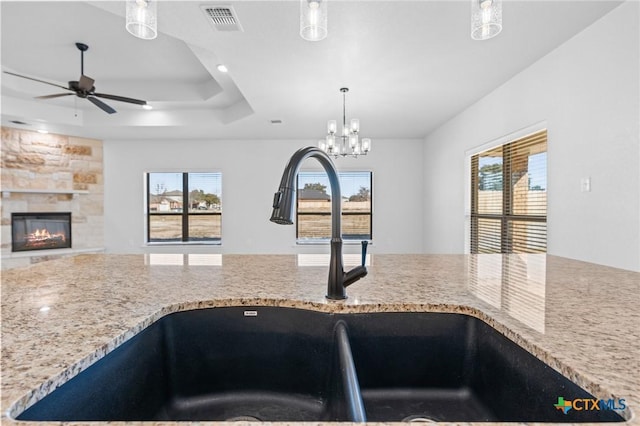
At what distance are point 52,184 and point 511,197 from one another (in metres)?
6.98

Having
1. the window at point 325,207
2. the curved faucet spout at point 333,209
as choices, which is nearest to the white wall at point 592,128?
the curved faucet spout at point 333,209

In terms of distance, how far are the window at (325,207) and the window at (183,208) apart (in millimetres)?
1648

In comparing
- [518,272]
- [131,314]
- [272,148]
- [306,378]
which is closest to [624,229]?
[518,272]

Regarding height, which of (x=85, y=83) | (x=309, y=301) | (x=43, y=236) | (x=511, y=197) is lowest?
(x=43, y=236)

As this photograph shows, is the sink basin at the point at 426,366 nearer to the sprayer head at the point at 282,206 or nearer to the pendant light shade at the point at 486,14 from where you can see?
the sprayer head at the point at 282,206

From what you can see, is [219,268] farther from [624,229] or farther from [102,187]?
[102,187]

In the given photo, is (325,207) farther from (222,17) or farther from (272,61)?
(222,17)

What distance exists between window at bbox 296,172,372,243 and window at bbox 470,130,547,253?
7.56 ft

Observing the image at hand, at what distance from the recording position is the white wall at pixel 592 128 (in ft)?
6.74

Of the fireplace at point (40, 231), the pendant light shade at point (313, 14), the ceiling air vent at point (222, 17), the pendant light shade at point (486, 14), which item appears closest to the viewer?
the pendant light shade at point (486, 14)

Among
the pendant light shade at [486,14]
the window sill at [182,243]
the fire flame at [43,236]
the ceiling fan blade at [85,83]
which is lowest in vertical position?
the window sill at [182,243]

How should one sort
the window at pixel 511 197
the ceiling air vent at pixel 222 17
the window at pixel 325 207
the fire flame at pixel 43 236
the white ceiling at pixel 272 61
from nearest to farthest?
the ceiling air vent at pixel 222 17 < the white ceiling at pixel 272 61 < the window at pixel 511 197 < the fire flame at pixel 43 236 < the window at pixel 325 207

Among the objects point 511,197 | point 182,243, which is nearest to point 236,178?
point 182,243

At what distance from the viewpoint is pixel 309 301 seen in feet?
2.71
